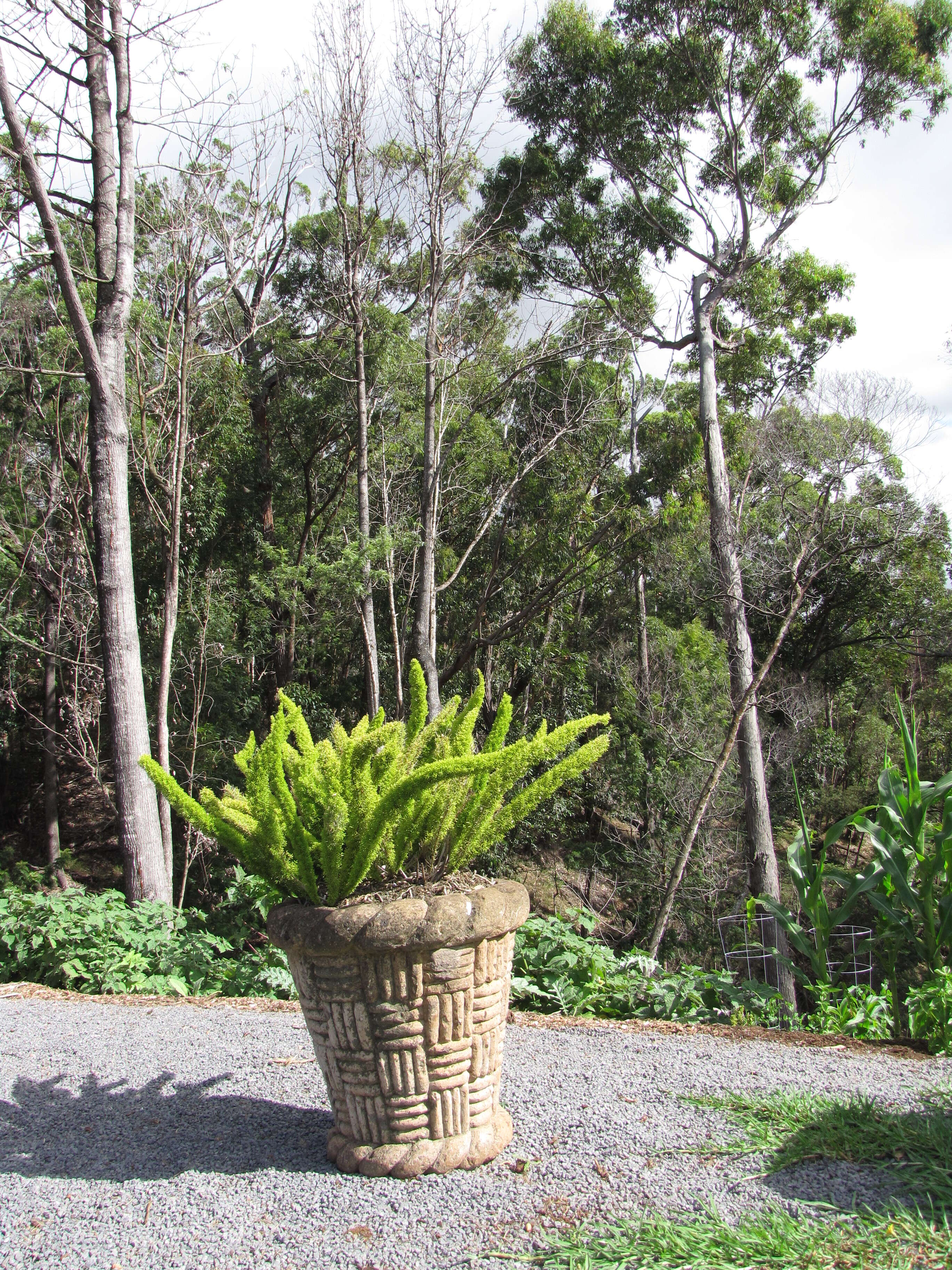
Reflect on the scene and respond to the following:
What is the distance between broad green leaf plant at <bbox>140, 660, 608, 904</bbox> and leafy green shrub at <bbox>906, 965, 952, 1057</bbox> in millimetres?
1786

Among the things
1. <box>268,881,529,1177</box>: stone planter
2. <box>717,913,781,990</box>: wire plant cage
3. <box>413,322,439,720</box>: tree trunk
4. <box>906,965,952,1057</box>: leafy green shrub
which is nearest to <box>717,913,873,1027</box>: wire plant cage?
<box>717,913,781,990</box>: wire plant cage

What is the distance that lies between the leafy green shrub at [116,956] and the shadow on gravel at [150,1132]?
1.24 meters

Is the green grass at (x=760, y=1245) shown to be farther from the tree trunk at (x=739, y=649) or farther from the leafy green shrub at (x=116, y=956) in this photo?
the tree trunk at (x=739, y=649)

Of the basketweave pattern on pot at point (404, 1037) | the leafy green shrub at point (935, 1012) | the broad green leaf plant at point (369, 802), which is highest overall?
the broad green leaf plant at point (369, 802)

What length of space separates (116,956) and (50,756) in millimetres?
8794

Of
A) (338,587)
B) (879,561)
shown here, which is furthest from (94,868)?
(879,561)

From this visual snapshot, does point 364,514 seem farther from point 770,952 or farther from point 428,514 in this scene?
point 770,952

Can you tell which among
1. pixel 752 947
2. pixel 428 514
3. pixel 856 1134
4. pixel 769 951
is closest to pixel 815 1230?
pixel 856 1134

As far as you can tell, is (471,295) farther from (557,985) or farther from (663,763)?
(557,985)

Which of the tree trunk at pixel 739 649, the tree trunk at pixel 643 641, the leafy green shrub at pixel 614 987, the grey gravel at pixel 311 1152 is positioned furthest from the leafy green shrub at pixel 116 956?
the tree trunk at pixel 643 641

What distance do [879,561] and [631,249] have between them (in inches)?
292

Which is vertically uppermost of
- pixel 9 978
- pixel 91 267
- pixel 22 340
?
pixel 22 340

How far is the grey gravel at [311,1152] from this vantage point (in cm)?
178

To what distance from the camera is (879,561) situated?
608 inches
